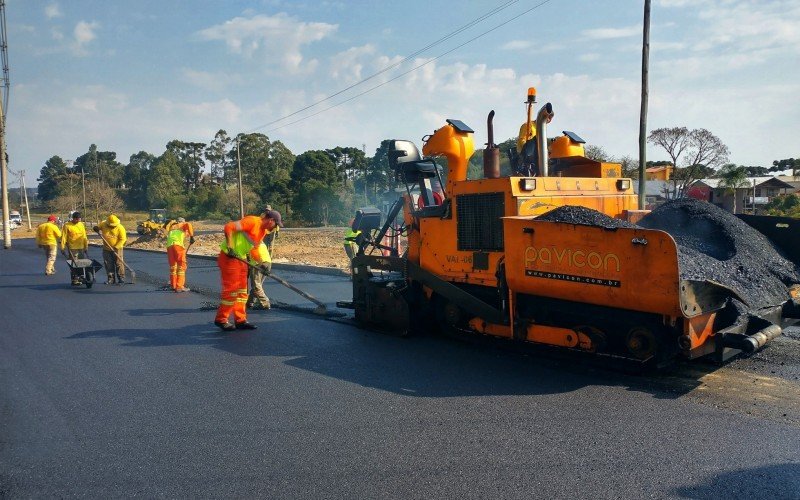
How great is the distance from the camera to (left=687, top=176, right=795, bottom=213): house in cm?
3123

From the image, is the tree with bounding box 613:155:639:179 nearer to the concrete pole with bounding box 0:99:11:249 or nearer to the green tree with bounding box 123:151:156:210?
the concrete pole with bounding box 0:99:11:249

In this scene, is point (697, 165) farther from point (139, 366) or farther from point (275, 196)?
point (139, 366)

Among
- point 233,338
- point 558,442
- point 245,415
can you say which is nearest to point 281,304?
point 233,338

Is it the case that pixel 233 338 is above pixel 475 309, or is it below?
below

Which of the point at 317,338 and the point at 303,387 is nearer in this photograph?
the point at 303,387

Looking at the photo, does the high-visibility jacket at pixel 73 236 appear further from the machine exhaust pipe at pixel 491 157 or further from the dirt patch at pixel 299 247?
the machine exhaust pipe at pixel 491 157

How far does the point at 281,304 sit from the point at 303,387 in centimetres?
429

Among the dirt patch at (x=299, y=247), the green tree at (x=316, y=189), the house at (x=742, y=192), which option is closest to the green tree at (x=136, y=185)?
the green tree at (x=316, y=189)

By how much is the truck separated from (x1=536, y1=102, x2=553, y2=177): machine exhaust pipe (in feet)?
0.04

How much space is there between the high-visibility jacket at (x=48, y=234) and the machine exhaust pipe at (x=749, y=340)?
1535 centimetres

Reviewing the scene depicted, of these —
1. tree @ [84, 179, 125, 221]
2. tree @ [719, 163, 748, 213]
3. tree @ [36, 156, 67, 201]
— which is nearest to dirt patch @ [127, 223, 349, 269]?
tree @ [719, 163, 748, 213]

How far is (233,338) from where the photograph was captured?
294 inches

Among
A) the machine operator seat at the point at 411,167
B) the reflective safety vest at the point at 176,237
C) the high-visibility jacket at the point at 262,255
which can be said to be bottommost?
the high-visibility jacket at the point at 262,255

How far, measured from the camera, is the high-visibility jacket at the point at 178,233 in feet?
38.4
